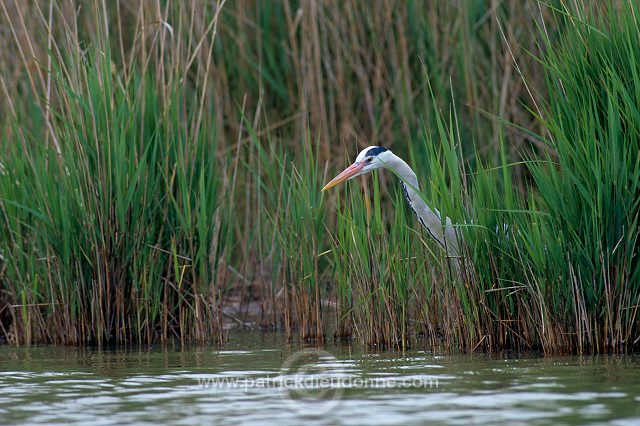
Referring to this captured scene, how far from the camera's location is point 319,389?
428 centimetres

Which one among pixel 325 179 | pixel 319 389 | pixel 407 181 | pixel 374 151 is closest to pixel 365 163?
pixel 374 151

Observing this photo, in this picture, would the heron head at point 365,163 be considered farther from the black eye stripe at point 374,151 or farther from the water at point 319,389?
the water at point 319,389

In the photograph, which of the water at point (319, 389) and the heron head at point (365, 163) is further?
the heron head at point (365, 163)

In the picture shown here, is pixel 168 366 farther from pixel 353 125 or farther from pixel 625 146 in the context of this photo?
pixel 353 125

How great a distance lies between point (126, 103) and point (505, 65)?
328 centimetres

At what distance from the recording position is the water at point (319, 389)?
3.64m

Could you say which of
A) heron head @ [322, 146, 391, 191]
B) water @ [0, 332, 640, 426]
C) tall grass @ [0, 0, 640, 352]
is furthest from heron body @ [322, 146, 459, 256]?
water @ [0, 332, 640, 426]

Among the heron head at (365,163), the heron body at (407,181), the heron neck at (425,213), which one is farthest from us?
the heron head at (365,163)

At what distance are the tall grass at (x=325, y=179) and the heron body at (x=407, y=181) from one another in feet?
0.34

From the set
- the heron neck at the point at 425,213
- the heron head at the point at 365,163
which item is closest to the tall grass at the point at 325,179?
the heron neck at the point at 425,213

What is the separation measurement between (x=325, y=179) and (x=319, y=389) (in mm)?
2496

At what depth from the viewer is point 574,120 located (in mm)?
5211

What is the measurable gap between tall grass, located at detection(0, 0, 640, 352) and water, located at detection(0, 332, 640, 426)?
397 mm

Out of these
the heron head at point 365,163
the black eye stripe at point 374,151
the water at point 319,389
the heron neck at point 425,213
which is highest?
the black eye stripe at point 374,151
